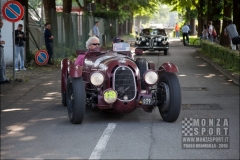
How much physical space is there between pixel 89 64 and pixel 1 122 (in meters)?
2.24

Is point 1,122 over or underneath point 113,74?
underneath

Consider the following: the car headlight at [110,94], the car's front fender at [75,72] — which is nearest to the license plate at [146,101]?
the car headlight at [110,94]

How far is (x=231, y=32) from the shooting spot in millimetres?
23094

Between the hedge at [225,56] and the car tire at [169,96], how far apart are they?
28.8 feet

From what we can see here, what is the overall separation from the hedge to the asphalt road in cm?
409

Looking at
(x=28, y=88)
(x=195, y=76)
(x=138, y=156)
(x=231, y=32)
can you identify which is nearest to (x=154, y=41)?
(x=231, y=32)

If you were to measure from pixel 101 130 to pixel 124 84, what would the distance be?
43.6 inches

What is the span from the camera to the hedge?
762 inches

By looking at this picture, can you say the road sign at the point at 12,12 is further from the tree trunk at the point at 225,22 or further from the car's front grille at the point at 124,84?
the tree trunk at the point at 225,22

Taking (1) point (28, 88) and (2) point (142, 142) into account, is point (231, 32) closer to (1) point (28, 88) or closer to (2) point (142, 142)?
(1) point (28, 88)

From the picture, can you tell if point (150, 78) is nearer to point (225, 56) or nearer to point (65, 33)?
point (225, 56)

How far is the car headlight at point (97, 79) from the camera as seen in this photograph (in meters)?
10.3

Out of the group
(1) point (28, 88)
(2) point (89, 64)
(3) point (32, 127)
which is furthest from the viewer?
(1) point (28, 88)

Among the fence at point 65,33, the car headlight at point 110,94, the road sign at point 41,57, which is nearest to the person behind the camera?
the car headlight at point 110,94
